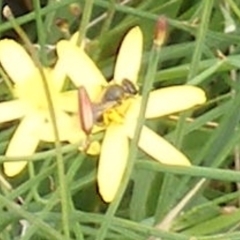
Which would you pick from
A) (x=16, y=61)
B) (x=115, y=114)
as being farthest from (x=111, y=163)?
(x=16, y=61)

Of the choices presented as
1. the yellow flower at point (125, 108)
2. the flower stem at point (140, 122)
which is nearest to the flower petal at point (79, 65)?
the yellow flower at point (125, 108)

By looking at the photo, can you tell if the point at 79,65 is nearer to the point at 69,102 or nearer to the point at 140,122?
the point at 69,102

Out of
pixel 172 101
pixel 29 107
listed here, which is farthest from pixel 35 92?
pixel 172 101

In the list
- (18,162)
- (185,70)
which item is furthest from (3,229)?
(185,70)

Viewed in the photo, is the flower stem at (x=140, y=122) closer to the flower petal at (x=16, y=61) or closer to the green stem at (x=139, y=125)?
the green stem at (x=139, y=125)

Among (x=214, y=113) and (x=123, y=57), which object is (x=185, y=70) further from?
(x=123, y=57)

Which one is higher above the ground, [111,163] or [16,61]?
[16,61]

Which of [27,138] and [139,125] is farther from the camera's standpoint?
[27,138]
